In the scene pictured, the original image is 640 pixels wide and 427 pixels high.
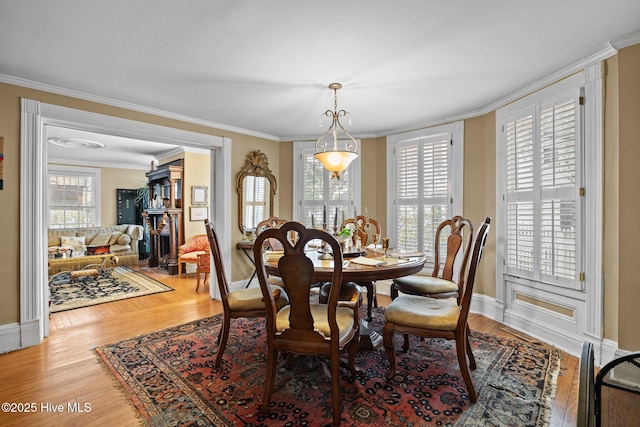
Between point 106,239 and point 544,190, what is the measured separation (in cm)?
809

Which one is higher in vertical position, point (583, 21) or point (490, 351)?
point (583, 21)

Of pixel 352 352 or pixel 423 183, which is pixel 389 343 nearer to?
pixel 352 352

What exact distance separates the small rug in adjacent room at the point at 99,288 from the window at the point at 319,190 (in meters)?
2.55

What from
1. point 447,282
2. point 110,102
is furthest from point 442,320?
point 110,102

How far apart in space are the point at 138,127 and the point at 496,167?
4.14 metres

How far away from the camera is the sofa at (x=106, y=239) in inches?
255

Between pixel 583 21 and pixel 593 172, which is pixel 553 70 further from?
pixel 593 172

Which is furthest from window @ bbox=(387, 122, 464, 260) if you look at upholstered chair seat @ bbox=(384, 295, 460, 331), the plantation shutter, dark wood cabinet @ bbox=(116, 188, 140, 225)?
dark wood cabinet @ bbox=(116, 188, 140, 225)

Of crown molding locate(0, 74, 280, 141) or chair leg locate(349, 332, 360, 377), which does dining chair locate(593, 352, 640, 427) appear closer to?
chair leg locate(349, 332, 360, 377)

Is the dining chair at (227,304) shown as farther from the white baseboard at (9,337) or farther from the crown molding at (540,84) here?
the crown molding at (540,84)

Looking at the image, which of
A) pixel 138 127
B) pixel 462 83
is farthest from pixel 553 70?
pixel 138 127

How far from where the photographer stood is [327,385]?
210cm

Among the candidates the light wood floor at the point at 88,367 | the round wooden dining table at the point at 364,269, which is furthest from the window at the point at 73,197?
the round wooden dining table at the point at 364,269

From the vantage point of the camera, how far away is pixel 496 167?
11.4 ft
